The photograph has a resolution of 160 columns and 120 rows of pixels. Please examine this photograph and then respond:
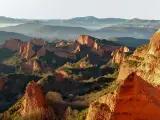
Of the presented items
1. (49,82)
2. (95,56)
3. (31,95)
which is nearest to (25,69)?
(95,56)

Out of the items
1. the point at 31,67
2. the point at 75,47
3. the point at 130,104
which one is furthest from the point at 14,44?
the point at 130,104

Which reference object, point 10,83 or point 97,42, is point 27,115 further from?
point 97,42

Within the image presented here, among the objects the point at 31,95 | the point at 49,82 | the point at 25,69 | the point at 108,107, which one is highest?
the point at 108,107

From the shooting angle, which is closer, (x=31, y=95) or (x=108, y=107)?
(x=108, y=107)

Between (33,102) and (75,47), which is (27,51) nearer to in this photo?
(75,47)

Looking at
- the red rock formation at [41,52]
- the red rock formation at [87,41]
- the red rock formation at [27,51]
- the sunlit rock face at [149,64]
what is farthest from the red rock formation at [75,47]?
the sunlit rock face at [149,64]

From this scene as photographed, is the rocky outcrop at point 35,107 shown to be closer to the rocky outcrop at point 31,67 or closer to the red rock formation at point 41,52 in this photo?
the rocky outcrop at point 31,67

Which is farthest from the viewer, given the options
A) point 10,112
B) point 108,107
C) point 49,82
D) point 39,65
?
point 39,65

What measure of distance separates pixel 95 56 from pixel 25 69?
27.2m

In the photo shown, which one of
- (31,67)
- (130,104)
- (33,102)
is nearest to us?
(130,104)

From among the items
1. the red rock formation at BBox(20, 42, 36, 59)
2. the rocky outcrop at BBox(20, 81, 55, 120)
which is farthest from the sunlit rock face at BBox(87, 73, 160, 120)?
the red rock formation at BBox(20, 42, 36, 59)

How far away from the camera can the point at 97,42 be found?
168750 millimetres

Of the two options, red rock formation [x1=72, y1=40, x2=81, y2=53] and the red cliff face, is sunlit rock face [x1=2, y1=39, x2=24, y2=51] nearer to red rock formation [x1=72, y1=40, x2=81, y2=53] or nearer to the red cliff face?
red rock formation [x1=72, y1=40, x2=81, y2=53]

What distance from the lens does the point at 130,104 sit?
34.4 meters
